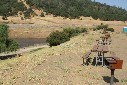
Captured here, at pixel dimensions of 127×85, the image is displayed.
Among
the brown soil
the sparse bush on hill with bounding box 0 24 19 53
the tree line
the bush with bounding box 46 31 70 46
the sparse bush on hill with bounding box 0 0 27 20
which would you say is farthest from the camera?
the tree line

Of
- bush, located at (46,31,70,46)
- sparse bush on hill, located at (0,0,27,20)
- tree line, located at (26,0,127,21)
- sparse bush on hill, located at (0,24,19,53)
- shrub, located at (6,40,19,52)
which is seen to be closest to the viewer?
bush, located at (46,31,70,46)

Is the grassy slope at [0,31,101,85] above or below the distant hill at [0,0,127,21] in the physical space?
above

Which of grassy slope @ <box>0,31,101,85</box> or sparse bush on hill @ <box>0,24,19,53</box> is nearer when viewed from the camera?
grassy slope @ <box>0,31,101,85</box>

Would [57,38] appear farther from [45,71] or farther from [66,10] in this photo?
[66,10]

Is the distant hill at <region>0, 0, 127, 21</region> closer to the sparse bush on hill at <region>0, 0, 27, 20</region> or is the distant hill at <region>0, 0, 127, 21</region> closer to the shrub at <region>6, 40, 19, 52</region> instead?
the sparse bush on hill at <region>0, 0, 27, 20</region>

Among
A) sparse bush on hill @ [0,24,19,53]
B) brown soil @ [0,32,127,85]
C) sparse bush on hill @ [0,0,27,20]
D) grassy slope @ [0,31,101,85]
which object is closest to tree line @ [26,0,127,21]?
sparse bush on hill @ [0,0,27,20]

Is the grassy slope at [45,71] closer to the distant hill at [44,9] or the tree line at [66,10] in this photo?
the distant hill at [44,9]

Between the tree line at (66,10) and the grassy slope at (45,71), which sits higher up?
the grassy slope at (45,71)

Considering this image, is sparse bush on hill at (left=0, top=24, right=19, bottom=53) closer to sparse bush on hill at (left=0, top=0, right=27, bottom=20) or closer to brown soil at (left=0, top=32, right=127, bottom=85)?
brown soil at (left=0, top=32, right=127, bottom=85)

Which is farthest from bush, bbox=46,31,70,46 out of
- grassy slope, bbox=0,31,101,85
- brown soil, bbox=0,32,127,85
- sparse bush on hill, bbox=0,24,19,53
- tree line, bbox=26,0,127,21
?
tree line, bbox=26,0,127,21

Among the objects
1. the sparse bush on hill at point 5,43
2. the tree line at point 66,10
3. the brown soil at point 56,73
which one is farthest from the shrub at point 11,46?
the tree line at point 66,10

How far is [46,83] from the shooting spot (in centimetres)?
1349

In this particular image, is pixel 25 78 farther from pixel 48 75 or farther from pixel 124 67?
pixel 124 67

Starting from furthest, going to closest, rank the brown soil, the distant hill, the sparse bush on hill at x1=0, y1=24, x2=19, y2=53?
the distant hill, the sparse bush on hill at x1=0, y1=24, x2=19, y2=53, the brown soil
